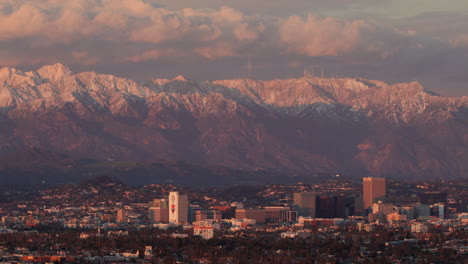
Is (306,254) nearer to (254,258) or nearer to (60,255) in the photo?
(254,258)

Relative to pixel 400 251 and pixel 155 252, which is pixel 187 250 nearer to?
pixel 155 252

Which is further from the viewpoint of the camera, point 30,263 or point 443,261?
point 443,261

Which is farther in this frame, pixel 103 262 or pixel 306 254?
pixel 306 254

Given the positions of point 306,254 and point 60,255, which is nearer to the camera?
point 60,255

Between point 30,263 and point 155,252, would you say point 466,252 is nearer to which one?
point 155,252

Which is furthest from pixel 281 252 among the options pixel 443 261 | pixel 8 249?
pixel 8 249

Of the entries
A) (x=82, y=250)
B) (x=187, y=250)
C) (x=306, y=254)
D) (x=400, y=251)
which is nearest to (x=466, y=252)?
(x=400, y=251)

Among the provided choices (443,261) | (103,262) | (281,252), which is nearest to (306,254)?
(281,252)
